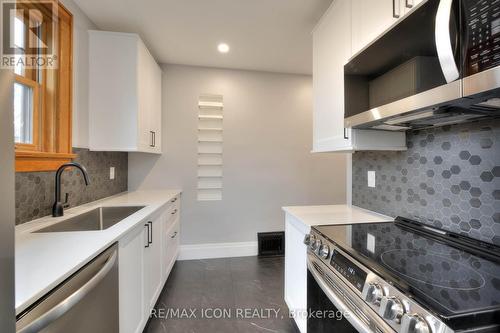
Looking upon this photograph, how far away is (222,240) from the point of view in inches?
117

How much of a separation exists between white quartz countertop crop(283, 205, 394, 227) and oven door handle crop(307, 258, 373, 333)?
10.7 inches

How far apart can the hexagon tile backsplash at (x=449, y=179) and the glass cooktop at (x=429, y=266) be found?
0.13 meters

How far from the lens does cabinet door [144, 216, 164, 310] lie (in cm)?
160

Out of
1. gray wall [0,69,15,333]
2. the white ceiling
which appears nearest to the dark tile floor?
gray wall [0,69,15,333]

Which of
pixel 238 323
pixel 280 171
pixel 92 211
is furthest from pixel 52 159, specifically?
pixel 280 171

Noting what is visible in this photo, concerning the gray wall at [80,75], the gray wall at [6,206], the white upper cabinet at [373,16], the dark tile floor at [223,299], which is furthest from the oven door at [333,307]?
the gray wall at [80,75]

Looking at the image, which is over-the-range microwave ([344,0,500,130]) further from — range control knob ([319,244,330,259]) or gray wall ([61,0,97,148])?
gray wall ([61,0,97,148])

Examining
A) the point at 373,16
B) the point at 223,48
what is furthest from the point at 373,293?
the point at 223,48

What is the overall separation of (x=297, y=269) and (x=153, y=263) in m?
1.10

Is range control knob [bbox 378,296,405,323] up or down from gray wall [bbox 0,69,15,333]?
down

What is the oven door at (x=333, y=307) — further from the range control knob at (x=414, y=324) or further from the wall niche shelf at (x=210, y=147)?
the wall niche shelf at (x=210, y=147)

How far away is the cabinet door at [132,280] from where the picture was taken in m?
1.21

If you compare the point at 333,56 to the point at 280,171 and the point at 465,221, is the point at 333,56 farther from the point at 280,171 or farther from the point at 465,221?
the point at 280,171

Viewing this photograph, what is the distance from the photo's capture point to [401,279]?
27.6 inches
